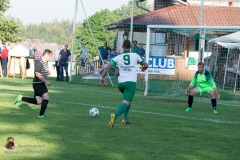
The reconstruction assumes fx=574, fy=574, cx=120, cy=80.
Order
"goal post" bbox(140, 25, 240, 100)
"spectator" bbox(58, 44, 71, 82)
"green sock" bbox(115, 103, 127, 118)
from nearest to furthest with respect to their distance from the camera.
A: "green sock" bbox(115, 103, 127, 118)
"goal post" bbox(140, 25, 240, 100)
"spectator" bbox(58, 44, 71, 82)

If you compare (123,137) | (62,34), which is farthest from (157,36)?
(62,34)

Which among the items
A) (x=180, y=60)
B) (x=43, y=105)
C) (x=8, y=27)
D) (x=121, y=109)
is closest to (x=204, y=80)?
(x=121, y=109)

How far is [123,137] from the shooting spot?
11008mm

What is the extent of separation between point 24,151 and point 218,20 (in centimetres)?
3166

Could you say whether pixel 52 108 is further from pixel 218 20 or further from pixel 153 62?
pixel 218 20

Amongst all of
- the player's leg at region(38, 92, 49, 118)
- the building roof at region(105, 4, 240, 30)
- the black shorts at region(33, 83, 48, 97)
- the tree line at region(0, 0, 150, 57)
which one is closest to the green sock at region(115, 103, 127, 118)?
the player's leg at region(38, 92, 49, 118)

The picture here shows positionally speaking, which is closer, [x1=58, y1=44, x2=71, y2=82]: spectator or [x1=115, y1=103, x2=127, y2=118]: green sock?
[x1=115, y1=103, x2=127, y2=118]: green sock

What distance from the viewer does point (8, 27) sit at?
49469 mm

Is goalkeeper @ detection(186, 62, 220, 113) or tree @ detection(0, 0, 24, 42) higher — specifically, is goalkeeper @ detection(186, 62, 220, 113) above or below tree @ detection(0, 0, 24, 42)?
below

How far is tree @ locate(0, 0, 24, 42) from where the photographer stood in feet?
162

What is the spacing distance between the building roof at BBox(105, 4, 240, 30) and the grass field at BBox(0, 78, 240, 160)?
2117 centimetres

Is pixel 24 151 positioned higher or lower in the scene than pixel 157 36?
lower

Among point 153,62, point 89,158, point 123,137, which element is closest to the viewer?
point 89,158

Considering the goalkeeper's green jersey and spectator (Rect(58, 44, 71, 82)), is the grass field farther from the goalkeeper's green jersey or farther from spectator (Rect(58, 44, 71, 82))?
spectator (Rect(58, 44, 71, 82))
